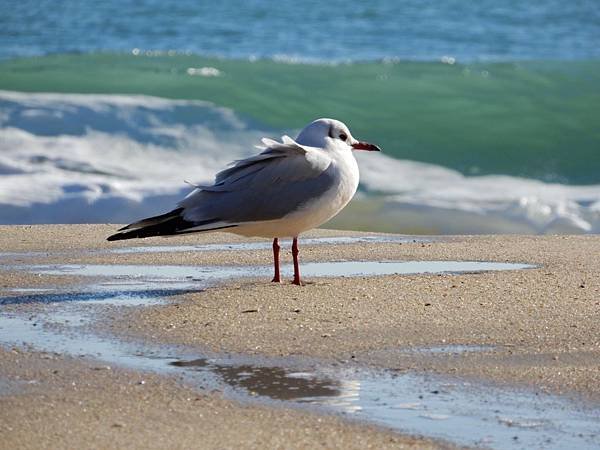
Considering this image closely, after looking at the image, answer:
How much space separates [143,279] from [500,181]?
22.8 feet

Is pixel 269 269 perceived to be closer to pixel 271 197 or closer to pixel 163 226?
pixel 271 197

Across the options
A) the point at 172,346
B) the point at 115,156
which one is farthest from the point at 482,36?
the point at 172,346

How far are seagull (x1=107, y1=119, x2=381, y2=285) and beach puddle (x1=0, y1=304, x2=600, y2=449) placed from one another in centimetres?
121

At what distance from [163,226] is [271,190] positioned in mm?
518

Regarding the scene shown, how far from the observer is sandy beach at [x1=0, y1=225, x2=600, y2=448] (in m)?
3.59

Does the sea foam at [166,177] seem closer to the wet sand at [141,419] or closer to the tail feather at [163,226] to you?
the tail feather at [163,226]

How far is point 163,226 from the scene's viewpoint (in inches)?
224

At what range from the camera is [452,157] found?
13.5 meters

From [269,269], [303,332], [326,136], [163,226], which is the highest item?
[326,136]

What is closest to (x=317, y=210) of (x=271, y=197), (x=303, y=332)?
(x=271, y=197)

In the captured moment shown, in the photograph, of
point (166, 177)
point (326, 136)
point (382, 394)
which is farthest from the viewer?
point (166, 177)

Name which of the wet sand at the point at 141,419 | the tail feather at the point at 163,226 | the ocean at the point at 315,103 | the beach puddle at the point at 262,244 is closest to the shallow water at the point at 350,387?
the wet sand at the point at 141,419

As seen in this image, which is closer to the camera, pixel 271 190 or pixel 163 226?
pixel 163 226

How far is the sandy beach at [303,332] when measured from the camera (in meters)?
3.59
